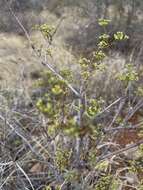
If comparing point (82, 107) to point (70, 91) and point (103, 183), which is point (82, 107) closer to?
point (103, 183)

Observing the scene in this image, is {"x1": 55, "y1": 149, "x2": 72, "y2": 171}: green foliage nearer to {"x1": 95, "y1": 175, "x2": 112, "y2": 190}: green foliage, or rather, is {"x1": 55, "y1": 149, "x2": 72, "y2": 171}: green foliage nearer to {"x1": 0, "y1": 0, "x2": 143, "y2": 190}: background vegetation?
{"x1": 0, "y1": 0, "x2": 143, "y2": 190}: background vegetation

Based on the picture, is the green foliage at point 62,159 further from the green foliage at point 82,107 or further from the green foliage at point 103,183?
the green foliage at point 103,183

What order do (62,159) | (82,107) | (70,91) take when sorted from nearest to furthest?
(82,107)
(62,159)
(70,91)

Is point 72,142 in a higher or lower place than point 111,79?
higher

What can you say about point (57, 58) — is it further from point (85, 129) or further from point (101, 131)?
point (85, 129)

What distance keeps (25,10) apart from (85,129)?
4.73 m

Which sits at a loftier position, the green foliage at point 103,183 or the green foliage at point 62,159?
the green foliage at point 62,159

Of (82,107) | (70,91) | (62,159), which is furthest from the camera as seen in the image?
(70,91)

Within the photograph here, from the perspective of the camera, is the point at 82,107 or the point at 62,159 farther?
the point at 62,159

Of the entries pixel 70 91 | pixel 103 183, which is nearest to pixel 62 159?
pixel 103 183

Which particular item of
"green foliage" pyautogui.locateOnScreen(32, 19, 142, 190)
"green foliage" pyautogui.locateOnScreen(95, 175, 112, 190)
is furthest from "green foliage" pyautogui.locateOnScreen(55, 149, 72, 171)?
"green foliage" pyautogui.locateOnScreen(95, 175, 112, 190)

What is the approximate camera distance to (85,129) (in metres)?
1.58

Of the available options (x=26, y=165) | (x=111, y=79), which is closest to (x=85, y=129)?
(x=26, y=165)

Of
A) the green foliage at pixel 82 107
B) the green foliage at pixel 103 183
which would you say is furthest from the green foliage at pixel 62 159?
the green foliage at pixel 103 183
